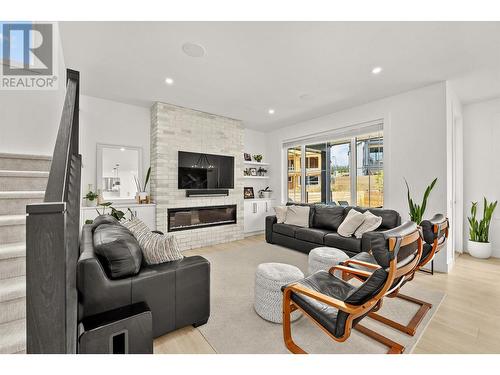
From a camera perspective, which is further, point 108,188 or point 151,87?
point 108,188

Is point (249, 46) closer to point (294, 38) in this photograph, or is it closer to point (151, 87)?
point (294, 38)

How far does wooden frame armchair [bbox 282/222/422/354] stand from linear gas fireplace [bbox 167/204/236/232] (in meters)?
3.13

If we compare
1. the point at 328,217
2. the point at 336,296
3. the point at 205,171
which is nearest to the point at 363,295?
the point at 336,296

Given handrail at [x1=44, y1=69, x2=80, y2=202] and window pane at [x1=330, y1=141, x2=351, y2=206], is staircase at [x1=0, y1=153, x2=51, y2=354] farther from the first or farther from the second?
window pane at [x1=330, y1=141, x2=351, y2=206]

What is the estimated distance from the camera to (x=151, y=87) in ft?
11.4

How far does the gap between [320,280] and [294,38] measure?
2342 mm

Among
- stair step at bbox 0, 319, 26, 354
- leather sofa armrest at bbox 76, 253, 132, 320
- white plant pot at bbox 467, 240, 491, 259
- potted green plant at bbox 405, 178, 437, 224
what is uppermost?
potted green plant at bbox 405, 178, 437, 224

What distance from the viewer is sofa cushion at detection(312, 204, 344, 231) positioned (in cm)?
404

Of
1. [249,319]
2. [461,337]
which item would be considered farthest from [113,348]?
[461,337]

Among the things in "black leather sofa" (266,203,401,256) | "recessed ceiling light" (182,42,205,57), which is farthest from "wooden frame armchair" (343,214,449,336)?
"recessed ceiling light" (182,42,205,57)

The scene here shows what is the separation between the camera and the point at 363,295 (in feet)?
4.45

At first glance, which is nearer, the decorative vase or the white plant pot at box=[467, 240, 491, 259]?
the white plant pot at box=[467, 240, 491, 259]

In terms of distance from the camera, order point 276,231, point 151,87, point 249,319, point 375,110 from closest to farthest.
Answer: point 249,319
point 151,87
point 375,110
point 276,231

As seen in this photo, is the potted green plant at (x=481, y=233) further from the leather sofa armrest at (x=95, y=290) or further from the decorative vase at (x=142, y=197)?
the decorative vase at (x=142, y=197)
